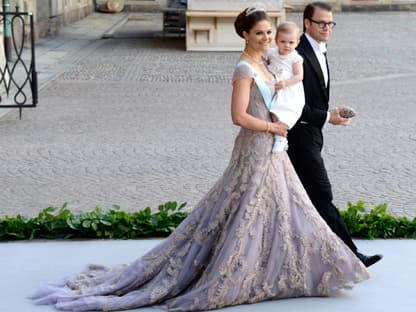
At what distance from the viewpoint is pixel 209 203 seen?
5219 millimetres

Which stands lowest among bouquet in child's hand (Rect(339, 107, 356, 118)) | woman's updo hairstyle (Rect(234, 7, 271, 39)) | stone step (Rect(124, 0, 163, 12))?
stone step (Rect(124, 0, 163, 12))

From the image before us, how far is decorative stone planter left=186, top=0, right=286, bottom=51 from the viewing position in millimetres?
21484

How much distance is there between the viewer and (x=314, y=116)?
17.8 feet

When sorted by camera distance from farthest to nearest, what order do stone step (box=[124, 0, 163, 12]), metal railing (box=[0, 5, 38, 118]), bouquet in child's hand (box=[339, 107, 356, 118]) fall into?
stone step (box=[124, 0, 163, 12]) → metal railing (box=[0, 5, 38, 118]) → bouquet in child's hand (box=[339, 107, 356, 118])

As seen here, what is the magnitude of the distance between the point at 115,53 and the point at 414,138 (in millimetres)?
11410

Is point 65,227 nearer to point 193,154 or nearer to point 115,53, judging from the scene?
point 193,154

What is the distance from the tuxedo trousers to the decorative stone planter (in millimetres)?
16194

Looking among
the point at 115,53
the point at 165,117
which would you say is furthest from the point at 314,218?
the point at 115,53

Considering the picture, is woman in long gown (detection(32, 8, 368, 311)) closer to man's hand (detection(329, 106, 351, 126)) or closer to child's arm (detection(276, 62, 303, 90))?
child's arm (detection(276, 62, 303, 90))

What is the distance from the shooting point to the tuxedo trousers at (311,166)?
549cm

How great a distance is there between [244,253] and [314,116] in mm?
973

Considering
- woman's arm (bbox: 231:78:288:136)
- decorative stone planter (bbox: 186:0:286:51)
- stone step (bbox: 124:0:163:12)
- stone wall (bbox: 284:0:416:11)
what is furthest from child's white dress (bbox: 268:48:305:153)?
stone step (bbox: 124:0:163:12)

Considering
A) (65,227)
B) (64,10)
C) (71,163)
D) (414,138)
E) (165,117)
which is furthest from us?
(64,10)

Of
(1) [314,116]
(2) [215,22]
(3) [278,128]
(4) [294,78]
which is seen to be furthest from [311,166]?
(2) [215,22]
